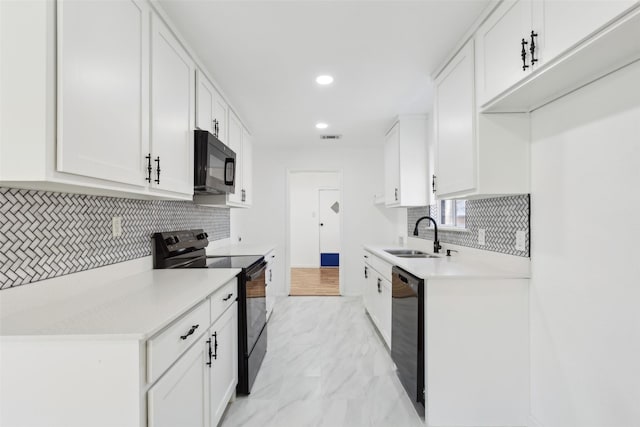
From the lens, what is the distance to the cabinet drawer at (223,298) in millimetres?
1671

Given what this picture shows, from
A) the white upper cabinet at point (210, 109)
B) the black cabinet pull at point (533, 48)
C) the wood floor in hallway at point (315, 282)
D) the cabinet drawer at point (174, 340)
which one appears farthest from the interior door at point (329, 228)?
the black cabinet pull at point (533, 48)

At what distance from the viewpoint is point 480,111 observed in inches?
73.0

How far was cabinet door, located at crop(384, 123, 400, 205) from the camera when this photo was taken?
11.8ft

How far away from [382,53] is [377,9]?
466 millimetres

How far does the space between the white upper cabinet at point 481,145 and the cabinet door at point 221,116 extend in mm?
1791

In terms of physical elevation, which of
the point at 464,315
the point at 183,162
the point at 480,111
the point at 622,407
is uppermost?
the point at 480,111

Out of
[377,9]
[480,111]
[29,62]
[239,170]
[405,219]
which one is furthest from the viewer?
[405,219]

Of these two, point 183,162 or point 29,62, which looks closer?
point 29,62

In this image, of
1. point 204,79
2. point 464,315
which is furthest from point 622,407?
point 204,79

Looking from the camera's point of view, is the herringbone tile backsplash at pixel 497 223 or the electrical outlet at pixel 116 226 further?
the herringbone tile backsplash at pixel 497 223

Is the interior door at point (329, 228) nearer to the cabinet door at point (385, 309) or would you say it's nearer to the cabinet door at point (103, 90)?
the cabinet door at point (385, 309)

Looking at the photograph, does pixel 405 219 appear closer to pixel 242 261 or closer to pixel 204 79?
pixel 242 261

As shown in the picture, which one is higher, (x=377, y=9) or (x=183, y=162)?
(x=377, y=9)

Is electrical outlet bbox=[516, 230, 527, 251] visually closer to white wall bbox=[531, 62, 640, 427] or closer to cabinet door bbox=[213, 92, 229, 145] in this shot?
white wall bbox=[531, 62, 640, 427]
